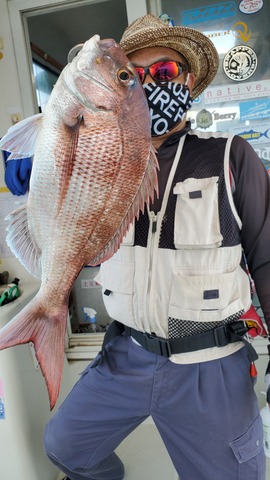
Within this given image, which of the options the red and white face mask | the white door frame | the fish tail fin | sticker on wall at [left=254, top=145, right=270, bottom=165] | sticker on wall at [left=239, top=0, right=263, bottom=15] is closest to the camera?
the fish tail fin

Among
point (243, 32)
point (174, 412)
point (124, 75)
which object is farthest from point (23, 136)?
point (243, 32)

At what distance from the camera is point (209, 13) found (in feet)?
8.11

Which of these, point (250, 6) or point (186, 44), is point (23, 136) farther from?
point (250, 6)

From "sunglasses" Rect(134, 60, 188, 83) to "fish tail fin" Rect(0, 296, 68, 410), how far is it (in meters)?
0.90

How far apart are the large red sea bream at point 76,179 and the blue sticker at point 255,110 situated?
1.79 metres

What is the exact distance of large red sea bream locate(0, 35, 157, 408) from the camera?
0.88m

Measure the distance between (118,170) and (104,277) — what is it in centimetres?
76

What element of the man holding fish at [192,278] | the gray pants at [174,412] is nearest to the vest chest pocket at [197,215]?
the man holding fish at [192,278]

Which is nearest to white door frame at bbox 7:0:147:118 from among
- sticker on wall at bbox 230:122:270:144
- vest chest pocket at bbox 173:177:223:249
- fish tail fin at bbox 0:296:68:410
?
sticker on wall at bbox 230:122:270:144

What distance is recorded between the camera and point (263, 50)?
95.3 inches

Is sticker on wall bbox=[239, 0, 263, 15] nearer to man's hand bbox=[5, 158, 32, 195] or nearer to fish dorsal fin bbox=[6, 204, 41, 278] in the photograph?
man's hand bbox=[5, 158, 32, 195]

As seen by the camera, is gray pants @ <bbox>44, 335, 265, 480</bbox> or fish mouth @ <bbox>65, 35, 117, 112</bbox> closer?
fish mouth @ <bbox>65, 35, 117, 112</bbox>

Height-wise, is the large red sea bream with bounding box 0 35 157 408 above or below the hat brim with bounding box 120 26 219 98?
below

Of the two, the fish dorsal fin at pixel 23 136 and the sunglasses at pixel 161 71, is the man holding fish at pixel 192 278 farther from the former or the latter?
the fish dorsal fin at pixel 23 136
